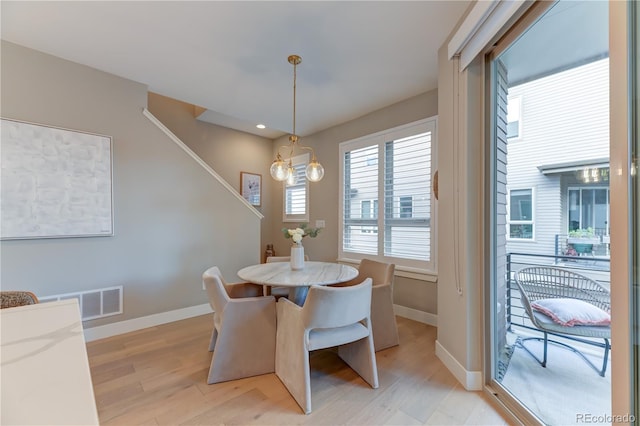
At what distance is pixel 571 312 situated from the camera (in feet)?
4.57

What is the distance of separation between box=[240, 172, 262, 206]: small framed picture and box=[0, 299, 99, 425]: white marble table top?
4.04 meters

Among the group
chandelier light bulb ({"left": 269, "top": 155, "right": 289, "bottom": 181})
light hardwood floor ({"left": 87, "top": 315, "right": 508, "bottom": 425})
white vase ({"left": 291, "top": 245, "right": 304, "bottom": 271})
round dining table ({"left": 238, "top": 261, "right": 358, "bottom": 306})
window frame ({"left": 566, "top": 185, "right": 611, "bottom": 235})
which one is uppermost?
chandelier light bulb ({"left": 269, "top": 155, "right": 289, "bottom": 181})

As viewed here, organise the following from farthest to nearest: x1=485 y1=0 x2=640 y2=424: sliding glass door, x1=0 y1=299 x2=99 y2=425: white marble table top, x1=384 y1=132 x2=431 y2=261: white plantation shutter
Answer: x1=384 y1=132 x2=431 y2=261: white plantation shutter
x1=485 y1=0 x2=640 y2=424: sliding glass door
x1=0 y1=299 x2=99 y2=425: white marble table top

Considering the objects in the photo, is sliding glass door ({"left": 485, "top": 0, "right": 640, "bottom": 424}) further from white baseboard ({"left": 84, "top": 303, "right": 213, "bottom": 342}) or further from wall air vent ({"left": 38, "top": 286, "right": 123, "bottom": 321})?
wall air vent ({"left": 38, "top": 286, "right": 123, "bottom": 321})

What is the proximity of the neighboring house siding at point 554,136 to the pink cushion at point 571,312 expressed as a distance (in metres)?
0.28

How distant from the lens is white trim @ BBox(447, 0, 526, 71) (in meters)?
1.46

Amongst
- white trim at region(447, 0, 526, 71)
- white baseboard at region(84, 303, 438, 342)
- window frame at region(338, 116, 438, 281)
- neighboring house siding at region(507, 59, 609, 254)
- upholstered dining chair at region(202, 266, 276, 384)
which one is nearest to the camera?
neighboring house siding at region(507, 59, 609, 254)

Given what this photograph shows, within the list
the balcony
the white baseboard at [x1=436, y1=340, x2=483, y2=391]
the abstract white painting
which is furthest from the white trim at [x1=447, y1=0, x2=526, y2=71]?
the abstract white painting

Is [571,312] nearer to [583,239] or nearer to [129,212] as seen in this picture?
[583,239]

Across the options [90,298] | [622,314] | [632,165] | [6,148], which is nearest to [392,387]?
[622,314]

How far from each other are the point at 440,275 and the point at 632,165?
1511 mm

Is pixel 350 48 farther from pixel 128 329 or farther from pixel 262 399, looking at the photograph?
pixel 128 329

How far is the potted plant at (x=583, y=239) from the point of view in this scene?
3.90ft

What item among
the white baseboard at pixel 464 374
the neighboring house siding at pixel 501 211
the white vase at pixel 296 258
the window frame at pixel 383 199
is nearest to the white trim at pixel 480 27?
the neighboring house siding at pixel 501 211
